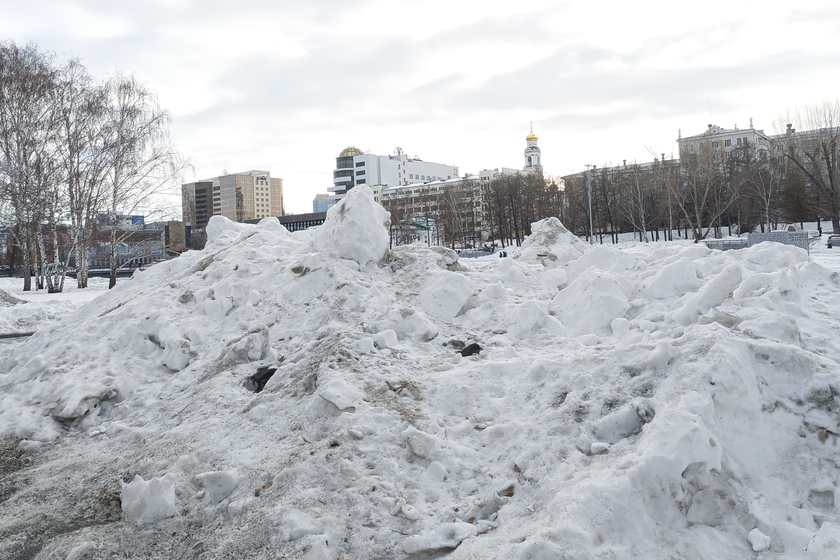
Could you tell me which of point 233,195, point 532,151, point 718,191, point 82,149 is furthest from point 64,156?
point 233,195

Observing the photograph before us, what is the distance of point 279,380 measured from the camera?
494cm

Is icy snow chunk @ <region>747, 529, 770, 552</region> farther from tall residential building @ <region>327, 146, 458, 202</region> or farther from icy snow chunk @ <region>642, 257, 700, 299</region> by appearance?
tall residential building @ <region>327, 146, 458, 202</region>

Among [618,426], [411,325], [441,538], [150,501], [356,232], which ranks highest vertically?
[356,232]

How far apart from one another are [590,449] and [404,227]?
42495 mm

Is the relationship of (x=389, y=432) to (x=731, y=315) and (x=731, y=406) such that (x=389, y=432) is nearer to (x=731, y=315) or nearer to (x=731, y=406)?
(x=731, y=406)

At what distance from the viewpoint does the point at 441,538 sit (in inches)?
113

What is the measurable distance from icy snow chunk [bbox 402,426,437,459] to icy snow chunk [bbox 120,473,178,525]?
5.20 feet

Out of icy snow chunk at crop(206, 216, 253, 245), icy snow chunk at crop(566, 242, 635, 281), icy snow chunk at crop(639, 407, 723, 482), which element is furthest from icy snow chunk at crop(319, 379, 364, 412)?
icy snow chunk at crop(206, 216, 253, 245)

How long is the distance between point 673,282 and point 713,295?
3.11 ft

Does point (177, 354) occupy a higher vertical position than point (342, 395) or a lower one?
higher

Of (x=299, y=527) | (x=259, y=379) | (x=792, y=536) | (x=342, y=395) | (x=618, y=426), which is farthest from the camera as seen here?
(x=259, y=379)

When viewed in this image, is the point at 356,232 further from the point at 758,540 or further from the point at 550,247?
the point at 758,540

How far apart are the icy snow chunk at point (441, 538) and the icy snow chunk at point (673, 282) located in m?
4.06

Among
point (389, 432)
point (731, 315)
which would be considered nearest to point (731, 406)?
point (731, 315)
